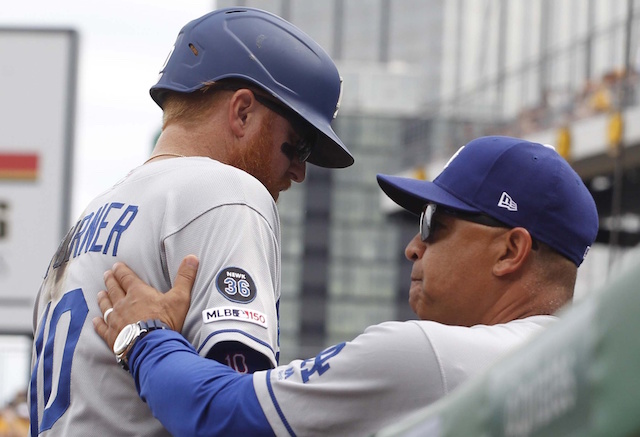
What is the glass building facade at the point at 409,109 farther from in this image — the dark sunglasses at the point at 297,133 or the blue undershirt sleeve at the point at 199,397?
the blue undershirt sleeve at the point at 199,397

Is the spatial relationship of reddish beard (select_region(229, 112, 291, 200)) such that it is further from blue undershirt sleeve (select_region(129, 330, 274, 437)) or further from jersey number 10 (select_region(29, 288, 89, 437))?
blue undershirt sleeve (select_region(129, 330, 274, 437))

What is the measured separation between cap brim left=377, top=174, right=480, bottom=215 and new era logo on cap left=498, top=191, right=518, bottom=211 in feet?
0.21

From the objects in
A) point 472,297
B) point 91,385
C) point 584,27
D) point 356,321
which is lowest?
point 356,321

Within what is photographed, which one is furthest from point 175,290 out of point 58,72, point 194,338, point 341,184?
point 341,184

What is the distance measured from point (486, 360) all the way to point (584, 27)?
53761 mm

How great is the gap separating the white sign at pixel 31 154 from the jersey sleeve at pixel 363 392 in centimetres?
684

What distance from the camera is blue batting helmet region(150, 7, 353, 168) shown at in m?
3.02

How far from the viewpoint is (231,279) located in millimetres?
2613

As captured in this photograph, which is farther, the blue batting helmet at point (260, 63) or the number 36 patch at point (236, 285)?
the blue batting helmet at point (260, 63)

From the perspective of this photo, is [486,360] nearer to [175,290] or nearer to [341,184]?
[175,290]

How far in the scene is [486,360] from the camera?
2.42m

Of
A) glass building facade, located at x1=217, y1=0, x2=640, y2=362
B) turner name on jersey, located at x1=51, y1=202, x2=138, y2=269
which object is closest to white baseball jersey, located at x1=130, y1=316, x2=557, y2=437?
turner name on jersey, located at x1=51, y1=202, x2=138, y2=269

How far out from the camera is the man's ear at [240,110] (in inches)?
118

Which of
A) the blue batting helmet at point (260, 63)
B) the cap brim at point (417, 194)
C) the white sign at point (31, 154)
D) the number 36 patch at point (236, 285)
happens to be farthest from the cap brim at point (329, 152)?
the white sign at point (31, 154)
